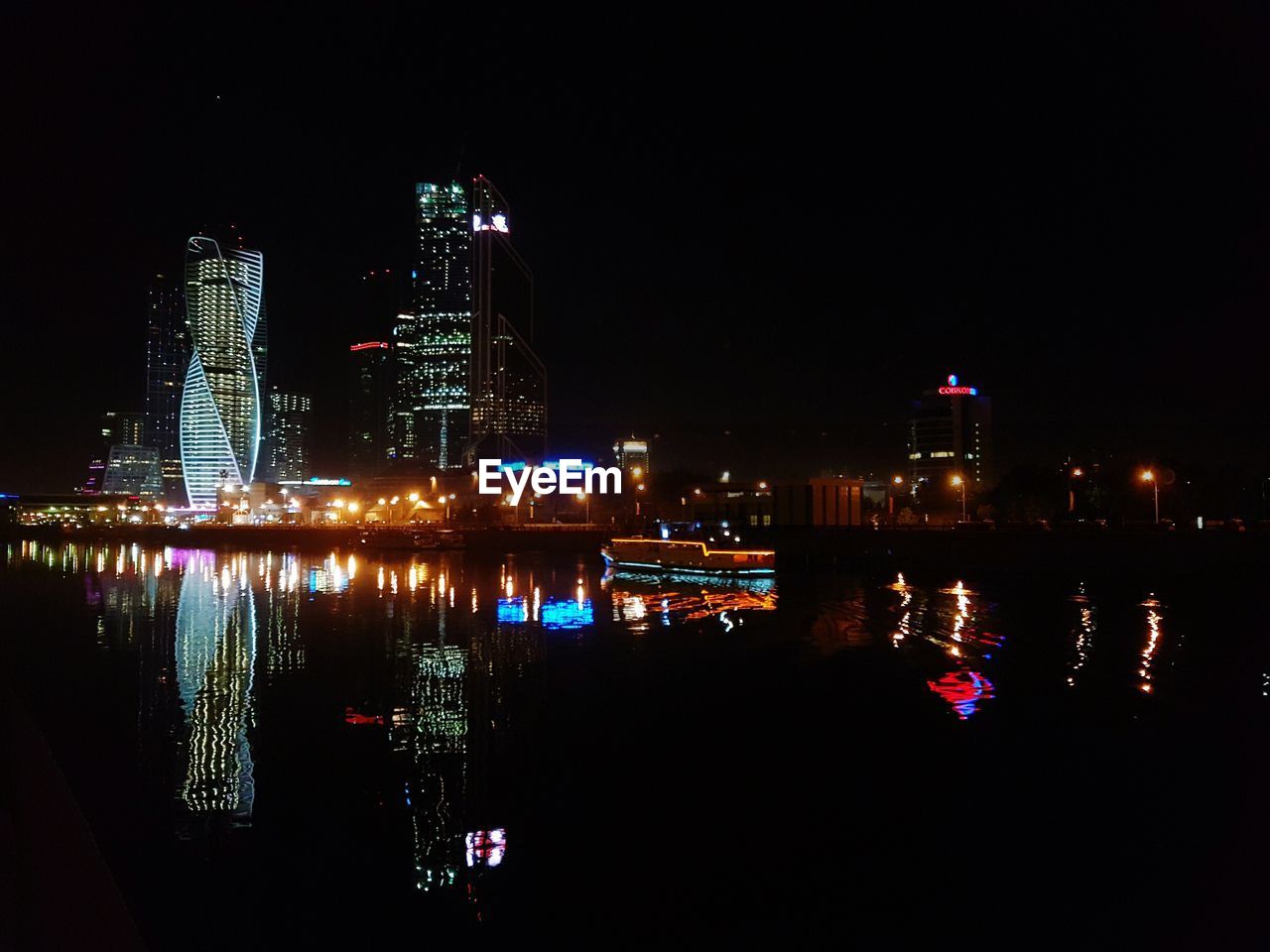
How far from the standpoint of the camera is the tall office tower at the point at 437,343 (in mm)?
139375

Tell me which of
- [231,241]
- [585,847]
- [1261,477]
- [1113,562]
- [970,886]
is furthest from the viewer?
[231,241]

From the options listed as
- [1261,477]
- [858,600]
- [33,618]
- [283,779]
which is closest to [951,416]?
[1261,477]

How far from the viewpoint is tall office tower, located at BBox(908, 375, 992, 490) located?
370ft

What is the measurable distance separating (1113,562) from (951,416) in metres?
78.5

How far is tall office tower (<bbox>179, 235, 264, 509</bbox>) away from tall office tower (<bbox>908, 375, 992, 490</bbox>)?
87074mm

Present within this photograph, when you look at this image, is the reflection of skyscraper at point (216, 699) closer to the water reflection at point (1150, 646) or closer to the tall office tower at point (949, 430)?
the water reflection at point (1150, 646)

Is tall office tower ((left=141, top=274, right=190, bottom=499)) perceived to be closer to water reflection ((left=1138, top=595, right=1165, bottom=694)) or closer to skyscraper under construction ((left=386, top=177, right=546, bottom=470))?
skyscraper under construction ((left=386, top=177, right=546, bottom=470))

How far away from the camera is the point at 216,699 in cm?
1290

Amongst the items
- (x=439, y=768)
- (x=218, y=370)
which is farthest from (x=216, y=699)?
(x=218, y=370)

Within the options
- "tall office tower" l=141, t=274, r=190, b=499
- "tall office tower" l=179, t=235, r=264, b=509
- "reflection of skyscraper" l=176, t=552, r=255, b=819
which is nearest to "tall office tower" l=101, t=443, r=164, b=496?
"tall office tower" l=141, t=274, r=190, b=499

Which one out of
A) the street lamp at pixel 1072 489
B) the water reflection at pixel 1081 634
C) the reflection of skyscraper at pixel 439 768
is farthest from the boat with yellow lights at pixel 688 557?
the street lamp at pixel 1072 489

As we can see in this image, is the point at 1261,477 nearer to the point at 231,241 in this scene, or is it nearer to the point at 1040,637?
the point at 1040,637

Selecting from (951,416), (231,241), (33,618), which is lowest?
(33,618)

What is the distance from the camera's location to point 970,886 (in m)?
6.75
